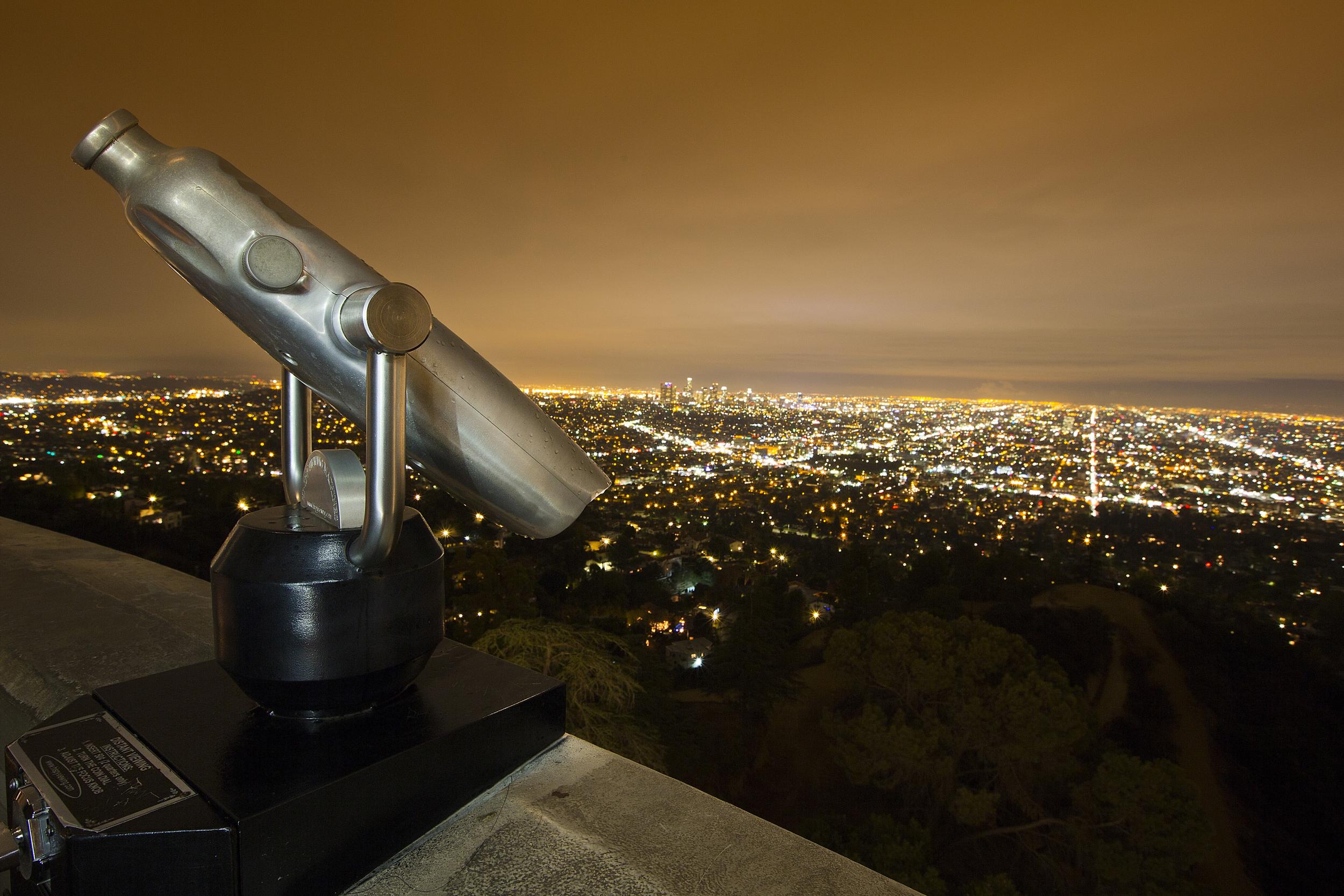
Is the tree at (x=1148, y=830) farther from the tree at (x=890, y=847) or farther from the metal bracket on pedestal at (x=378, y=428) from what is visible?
the metal bracket on pedestal at (x=378, y=428)

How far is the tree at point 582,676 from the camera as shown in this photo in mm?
5023

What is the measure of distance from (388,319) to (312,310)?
16cm

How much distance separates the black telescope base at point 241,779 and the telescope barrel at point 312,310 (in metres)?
0.45

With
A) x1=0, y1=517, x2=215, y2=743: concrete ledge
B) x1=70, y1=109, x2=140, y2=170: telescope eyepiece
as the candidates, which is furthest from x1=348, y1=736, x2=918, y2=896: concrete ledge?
x1=70, y1=109, x2=140, y2=170: telescope eyepiece

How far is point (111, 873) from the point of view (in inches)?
31.9

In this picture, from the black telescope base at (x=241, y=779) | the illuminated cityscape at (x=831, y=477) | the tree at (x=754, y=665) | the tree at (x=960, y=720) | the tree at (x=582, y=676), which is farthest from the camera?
the tree at (x=754, y=665)

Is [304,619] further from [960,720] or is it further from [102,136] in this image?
[960,720]

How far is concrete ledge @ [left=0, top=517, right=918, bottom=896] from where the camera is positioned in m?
0.98

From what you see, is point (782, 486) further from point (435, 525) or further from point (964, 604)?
point (435, 525)

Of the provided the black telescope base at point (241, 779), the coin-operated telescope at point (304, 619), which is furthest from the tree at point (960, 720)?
the coin-operated telescope at point (304, 619)

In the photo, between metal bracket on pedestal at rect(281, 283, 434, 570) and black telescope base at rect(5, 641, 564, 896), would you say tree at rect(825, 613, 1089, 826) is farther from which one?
metal bracket on pedestal at rect(281, 283, 434, 570)

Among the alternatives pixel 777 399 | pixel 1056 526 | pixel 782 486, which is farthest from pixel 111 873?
pixel 777 399

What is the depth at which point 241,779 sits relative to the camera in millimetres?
933

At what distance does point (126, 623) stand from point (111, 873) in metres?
1.48
